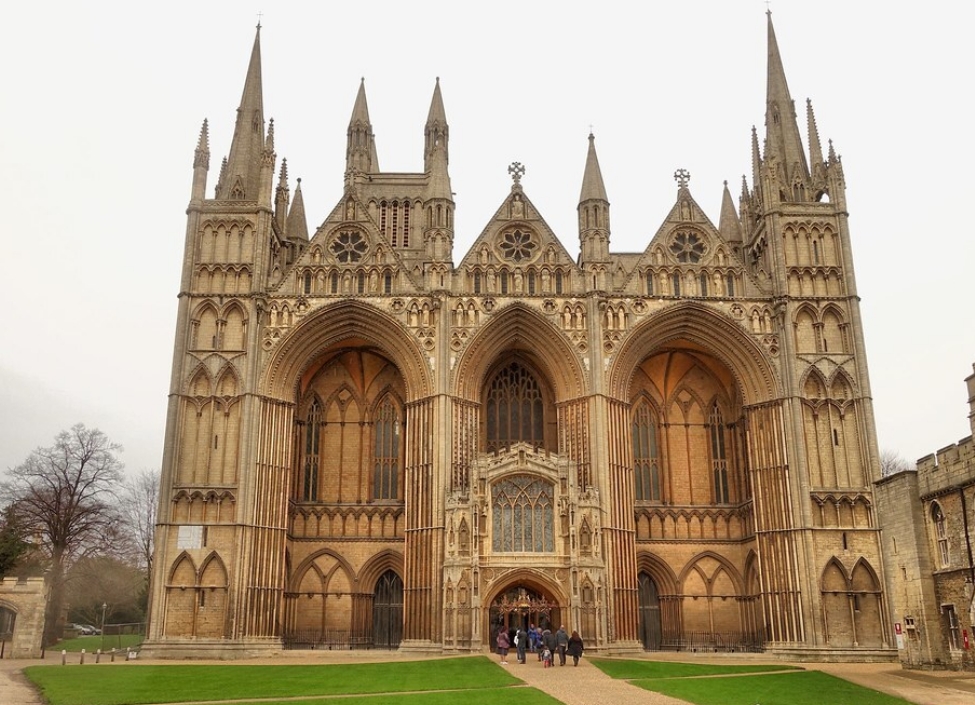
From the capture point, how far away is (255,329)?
1529 inches

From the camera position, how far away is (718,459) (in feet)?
141

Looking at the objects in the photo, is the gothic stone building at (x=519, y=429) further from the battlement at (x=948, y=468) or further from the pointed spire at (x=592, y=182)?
the battlement at (x=948, y=468)

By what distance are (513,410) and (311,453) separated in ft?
32.1

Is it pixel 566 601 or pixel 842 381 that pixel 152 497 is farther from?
pixel 842 381

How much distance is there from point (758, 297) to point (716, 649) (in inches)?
614

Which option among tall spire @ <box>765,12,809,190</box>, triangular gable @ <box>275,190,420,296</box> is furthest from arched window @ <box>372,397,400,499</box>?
tall spire @ <box>765,12,809,190</box>

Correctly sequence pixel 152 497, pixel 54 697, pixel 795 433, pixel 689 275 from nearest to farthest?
pixel 54 697 < pixel 795 433 < pixel 689 275 < pixel 152 497

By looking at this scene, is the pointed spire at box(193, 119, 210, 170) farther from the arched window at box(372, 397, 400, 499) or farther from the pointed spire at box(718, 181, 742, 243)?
the pointed spire at box(718, 181, 742, 243)

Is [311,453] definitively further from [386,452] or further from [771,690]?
[771,690]

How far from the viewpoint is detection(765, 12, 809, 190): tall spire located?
1688 inches

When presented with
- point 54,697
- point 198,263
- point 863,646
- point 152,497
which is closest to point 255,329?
point 198,263

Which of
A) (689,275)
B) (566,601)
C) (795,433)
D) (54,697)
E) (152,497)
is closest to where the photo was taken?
(54,697)

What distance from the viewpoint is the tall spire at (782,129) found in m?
42.9

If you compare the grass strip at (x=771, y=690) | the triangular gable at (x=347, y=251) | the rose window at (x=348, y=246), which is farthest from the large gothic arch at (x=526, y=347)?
the grass strip at (x=771, y=690)
